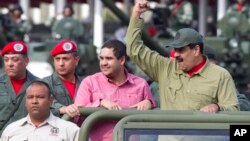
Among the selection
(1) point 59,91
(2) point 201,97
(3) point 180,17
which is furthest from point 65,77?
(3) point 180,17

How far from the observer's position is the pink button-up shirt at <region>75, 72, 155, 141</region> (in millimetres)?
8820

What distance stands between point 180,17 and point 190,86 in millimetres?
18127

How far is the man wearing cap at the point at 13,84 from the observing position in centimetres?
967

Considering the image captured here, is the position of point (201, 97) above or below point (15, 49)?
below

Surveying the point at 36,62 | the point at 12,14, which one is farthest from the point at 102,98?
the point at 12,14

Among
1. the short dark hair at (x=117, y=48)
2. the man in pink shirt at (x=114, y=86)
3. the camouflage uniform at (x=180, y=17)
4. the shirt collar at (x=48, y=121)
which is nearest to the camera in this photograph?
the shirt collar at (x=48, y=121)

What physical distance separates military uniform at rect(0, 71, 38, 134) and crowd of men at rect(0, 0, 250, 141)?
0.05 ft

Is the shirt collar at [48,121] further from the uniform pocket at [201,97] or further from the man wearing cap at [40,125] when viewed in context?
the uniform pocket at [201,97]

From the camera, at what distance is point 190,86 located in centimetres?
862

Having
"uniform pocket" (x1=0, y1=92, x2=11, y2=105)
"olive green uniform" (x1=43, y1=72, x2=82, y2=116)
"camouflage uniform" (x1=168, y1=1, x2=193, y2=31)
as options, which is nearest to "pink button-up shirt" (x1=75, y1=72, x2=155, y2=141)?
"olive green uniform" (x1=43, y1=72, x2=82, y2=116)

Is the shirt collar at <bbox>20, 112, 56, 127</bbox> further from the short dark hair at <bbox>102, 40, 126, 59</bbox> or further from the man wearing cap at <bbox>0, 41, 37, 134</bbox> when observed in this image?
the man wearing cap at <bbox>0, 41, 37, 134</bbox>

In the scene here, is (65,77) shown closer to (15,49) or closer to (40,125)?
(15,49)

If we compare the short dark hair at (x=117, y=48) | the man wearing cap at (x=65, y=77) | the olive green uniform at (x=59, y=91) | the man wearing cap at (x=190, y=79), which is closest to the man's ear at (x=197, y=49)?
the man wearing cap at (x=190, y=79)

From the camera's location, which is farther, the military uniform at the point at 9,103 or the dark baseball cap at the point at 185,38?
the military uniform at the point at 9,103
